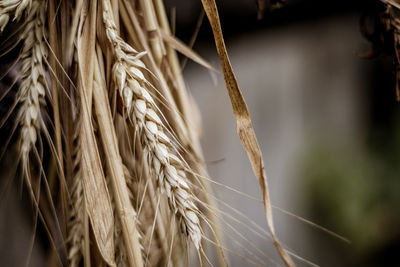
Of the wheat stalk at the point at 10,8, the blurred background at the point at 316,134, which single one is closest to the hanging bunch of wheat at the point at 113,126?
the wheat stalk at the point at 10,8

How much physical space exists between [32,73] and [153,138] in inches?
6.3

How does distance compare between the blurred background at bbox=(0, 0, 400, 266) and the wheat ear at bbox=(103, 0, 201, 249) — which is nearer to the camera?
the wheat ear at bbox=(103, 0, 201, 249)

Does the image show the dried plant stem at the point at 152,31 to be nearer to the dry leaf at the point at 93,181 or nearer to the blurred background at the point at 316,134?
the dry leaf at the point at 93,181

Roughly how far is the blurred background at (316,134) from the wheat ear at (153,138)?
39cm

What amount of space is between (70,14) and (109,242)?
0.85ft

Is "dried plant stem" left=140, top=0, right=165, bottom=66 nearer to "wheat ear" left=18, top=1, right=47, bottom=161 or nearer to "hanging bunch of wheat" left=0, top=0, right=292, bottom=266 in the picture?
"hanging bunch of wheat" left=0, top=0, right=292, bottom=266

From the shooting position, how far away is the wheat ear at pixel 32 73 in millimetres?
281

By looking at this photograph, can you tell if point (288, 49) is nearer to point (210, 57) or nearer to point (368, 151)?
point (210, 57)

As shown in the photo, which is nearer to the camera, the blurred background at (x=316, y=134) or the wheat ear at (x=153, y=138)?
the wheat ear at (x=153, y=138)

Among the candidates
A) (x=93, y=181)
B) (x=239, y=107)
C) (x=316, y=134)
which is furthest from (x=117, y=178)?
(x=316, y=134)

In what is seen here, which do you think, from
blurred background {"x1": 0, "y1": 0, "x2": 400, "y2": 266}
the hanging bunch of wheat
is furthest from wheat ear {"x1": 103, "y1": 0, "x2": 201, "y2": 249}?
blurred background {"x1": 0, "y1": 0, "x2": 400, "y2": 266}

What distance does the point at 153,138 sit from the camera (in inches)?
9.3

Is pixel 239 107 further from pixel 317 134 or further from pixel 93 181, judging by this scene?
pixel 317 134

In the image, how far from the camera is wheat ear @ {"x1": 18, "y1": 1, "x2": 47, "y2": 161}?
281 mm
